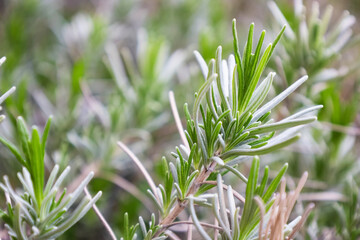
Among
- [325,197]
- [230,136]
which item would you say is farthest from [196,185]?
[325,197]

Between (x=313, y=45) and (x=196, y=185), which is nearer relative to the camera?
(x=196, y=185)

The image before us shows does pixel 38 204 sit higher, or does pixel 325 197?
pixel 38 204

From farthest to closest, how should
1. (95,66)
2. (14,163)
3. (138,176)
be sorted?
(95,66) → (138,176) → (14,163)

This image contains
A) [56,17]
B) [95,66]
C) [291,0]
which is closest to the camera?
[95,66]

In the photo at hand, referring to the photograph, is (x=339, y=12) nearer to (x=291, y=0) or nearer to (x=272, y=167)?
(x=291, y=0)

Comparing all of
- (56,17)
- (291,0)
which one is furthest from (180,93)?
(291,0)

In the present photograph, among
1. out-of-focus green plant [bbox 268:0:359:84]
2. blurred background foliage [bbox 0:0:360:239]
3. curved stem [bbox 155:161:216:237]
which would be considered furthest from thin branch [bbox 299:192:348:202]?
curved stem [bbox 155:161:216:237]

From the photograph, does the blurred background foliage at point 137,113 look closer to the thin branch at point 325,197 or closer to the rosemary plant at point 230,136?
the thin branch at point 325,197

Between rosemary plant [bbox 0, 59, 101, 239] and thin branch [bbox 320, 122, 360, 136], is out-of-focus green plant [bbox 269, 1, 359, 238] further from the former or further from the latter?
rosemary plant [bbox 0, 59, 101, 239]

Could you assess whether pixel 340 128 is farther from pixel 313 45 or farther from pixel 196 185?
pixel 196 185

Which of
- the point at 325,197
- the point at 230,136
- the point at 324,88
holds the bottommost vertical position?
the point at 325,197

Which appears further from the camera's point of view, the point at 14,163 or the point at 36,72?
the point at 36,72
